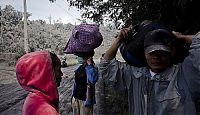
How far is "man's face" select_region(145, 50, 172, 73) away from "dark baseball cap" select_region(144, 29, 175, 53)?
39 millimetres

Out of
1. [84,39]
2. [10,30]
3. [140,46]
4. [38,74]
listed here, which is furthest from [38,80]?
[10,30]

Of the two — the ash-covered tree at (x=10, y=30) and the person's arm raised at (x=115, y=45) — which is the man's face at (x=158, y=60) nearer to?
the person's arm raised at (x=115, y=45)

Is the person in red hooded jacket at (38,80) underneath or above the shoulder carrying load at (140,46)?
underneath

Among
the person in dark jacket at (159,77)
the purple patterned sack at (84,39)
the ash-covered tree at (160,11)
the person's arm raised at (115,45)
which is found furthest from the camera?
the ash-covered tree at (160,11)

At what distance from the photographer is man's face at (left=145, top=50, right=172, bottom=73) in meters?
2.57

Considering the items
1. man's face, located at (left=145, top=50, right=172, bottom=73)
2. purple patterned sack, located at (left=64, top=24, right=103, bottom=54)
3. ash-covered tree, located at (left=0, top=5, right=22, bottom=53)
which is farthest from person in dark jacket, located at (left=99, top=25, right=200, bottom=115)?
ash-covered tree, located at (left=0, top=5, right=22, bottom=53)

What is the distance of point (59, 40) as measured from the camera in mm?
56844

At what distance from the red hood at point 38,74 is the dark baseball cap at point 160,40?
74 cm

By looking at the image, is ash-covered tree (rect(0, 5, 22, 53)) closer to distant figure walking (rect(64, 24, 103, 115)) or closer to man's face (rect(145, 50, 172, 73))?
distant figure walking (rect(64, 24, 103, 115))

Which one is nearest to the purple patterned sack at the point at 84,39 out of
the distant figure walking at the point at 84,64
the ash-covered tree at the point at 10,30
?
the distant figure walking at the point at 84,64

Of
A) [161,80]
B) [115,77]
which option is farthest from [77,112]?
[161,80]

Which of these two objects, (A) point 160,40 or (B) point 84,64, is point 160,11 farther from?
(A) point 160,40

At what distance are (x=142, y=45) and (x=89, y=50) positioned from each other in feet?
5.82

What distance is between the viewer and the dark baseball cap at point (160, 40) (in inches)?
99.7
